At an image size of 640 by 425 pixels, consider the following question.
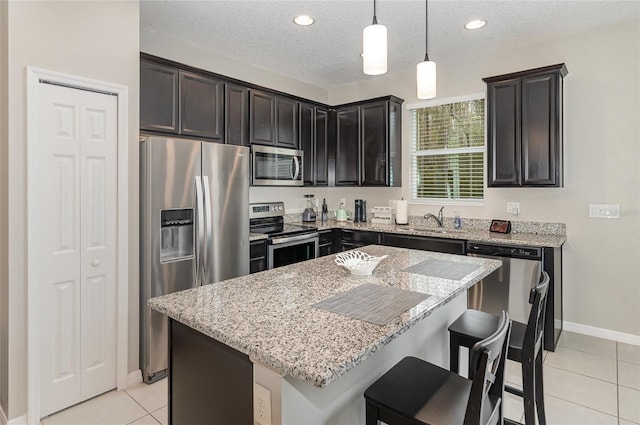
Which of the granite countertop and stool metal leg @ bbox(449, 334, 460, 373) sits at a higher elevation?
the granite countertop

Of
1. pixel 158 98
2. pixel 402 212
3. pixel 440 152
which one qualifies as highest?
pixel 158 98

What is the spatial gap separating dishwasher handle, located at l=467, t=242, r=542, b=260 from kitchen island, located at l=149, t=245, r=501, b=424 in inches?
58.5

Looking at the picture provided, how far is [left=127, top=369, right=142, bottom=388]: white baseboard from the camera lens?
265 centimetres

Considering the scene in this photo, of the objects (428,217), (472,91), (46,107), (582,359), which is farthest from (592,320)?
(46,107)

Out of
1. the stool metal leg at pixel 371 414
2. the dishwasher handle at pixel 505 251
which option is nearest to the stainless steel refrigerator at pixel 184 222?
the stool metal leg at pixel 371 414

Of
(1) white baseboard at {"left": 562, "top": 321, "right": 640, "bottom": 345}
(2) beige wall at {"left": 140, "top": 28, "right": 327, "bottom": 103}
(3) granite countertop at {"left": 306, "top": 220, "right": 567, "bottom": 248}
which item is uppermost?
(2) beige wall at {"left": 140, "top": 28, "right": 327, "bottom": 103}

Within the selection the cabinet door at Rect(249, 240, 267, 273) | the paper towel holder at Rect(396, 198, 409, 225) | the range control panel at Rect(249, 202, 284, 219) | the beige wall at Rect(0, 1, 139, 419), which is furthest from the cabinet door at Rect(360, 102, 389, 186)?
the beige wall at Rect(0, 1, 139, 419)

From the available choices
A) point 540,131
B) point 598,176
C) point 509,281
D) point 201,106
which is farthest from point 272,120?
point 598,176

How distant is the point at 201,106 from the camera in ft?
11.3

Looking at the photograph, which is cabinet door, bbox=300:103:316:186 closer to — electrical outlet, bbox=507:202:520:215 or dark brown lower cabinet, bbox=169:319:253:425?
electrical outlet, bbox=507:202:520:215

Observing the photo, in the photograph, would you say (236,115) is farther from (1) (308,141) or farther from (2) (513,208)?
(2) (513,208)

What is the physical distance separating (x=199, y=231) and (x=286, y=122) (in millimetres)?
1913

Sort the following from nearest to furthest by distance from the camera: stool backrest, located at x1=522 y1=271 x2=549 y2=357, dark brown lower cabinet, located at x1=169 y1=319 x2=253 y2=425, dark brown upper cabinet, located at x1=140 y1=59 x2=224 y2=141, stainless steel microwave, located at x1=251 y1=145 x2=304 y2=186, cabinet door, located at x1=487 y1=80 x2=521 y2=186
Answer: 1. dark brown lower cabinet, located at x1=169 y1=319 x2=253 y2=425
2. stool backrest, located at x1=522 y1=271 x2=549 y2=357
3. dark brown upper cabinet, located at x1=140 y1=59 x2=224 y2=141
4. cabinet door, located at x1=487 y1=80 x2=521 y2=186
5. stainless steel microwave, located at x1=251 y1=145 x2=304 y2=186

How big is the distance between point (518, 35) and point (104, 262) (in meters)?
4.07
